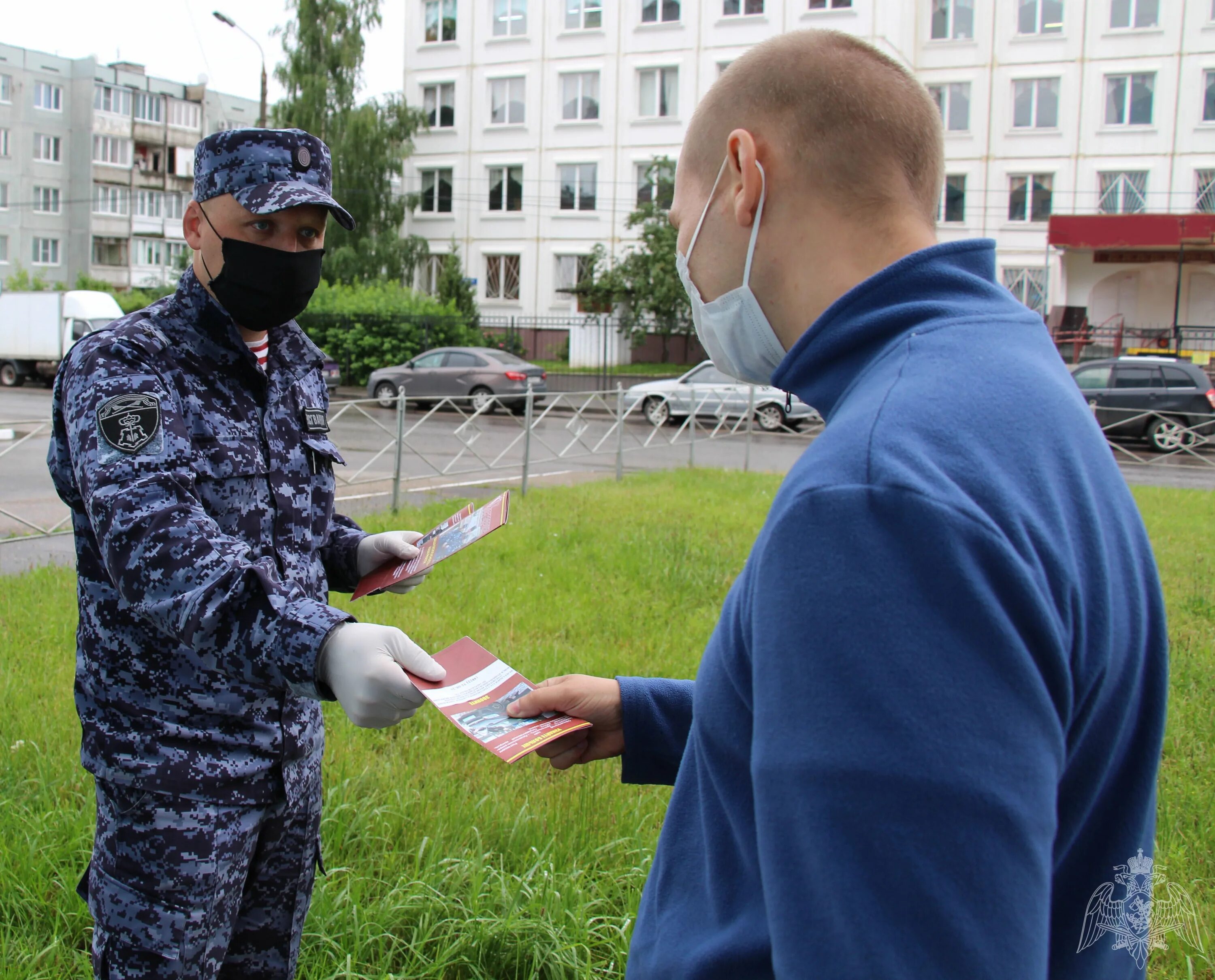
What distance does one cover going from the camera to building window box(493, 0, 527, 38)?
38688 mm

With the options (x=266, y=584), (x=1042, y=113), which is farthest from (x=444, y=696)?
(x=1042, y=113)

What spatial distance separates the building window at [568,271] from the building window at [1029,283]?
14.3 m

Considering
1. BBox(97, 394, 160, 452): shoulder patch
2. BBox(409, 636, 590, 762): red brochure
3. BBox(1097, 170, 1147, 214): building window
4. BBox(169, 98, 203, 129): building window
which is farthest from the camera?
BBox(169, 98, 203, 129): building window

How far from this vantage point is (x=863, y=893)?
0.89m

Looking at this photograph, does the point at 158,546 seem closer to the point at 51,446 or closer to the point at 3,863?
the point at 51,446

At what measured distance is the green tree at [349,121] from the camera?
35656mm

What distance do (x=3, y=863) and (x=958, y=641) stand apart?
10.2ft

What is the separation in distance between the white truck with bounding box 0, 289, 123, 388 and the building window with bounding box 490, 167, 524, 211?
14850mm

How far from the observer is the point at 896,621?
2.93 ft

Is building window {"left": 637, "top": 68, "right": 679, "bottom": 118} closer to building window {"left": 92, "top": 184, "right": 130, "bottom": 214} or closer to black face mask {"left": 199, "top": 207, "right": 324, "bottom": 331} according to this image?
building window {"left": 92, "top": 184, "right": 130, "bottom": 214}

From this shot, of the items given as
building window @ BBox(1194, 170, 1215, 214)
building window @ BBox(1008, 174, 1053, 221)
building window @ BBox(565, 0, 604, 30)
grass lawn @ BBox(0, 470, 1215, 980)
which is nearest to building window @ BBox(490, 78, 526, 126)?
building window @ BBox(565, 0, 604, 30)

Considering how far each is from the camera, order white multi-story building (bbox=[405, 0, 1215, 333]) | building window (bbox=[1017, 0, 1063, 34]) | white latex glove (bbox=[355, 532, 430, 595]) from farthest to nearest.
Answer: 1. building window (bbox=[1017, 0, 1063, 34])
2. white multi-story building (bbox=[405, 0, 1215, 333])
3. white latex glove (bbox=[355, 532, 430, 595])

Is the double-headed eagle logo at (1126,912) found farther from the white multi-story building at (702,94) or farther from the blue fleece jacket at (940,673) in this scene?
the white multi-story building at (702,94)

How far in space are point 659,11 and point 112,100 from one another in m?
36.9
